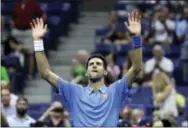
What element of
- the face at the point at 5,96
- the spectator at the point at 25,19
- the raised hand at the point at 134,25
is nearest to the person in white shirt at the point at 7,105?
the face at the point at 5,96

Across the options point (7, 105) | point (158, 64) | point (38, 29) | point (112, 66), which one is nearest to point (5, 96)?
point (7, 105)

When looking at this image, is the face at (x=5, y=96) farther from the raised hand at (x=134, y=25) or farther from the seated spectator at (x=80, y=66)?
the raised hand at (x=134, y=25)

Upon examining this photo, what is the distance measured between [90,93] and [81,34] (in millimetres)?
11067

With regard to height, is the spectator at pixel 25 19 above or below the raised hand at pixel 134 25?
below

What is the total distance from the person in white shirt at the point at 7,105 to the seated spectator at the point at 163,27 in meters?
4.81

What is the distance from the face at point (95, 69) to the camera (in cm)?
795

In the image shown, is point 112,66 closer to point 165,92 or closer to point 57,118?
point 165,92

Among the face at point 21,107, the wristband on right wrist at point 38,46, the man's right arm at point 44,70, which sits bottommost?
the face at point 21,107

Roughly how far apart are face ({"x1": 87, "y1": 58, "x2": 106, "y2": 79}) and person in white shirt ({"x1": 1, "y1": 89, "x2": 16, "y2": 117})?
189 inches

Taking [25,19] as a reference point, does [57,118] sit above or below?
below

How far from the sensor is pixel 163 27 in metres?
17.0

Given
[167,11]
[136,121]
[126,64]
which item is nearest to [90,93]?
[136,121]

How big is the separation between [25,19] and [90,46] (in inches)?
70.0

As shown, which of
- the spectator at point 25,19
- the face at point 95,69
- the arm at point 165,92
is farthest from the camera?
the spectator at point 25,19
